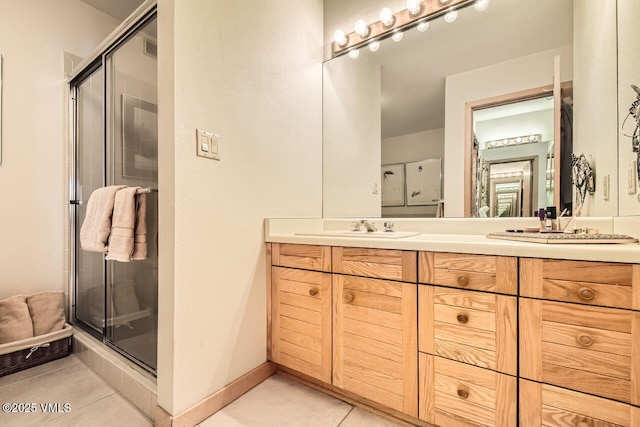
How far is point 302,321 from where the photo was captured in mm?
1296

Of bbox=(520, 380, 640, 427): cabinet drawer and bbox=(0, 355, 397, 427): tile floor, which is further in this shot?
bbox=(0, 355, 397, 427): tile floor

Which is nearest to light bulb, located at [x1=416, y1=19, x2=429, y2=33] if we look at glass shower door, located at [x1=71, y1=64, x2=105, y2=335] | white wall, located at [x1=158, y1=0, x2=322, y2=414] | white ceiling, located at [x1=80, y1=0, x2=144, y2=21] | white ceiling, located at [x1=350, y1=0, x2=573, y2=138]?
white ceiling, located at [x1=350, y1=0, x2=573, y2=138]

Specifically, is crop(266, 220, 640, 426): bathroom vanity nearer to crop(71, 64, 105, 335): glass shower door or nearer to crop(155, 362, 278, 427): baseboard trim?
crop(155, 362, 278, 427): baseboard trim

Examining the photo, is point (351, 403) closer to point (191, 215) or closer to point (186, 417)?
point (186, 417)

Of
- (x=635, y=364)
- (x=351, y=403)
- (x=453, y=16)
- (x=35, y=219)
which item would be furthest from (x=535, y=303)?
(x=35, y=219)

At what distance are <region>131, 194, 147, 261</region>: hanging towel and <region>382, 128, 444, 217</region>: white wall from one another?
1282mm

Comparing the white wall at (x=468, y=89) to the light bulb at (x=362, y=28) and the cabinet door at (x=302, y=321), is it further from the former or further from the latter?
the cabinet door at (x=302, y=321)

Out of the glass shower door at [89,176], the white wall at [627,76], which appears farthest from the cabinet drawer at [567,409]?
the glass shower door at [89,176]

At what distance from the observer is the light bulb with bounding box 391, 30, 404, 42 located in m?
1.61

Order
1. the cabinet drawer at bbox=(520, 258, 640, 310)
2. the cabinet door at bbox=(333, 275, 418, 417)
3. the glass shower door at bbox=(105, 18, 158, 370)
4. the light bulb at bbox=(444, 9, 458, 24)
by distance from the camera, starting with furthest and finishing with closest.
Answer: the light bulb at bbox=(444, 9, 458, 24) < the glass shower door at bbox=(105, 18, 158, 370) < the cabinet door at bbox=(333, 275, 418, 417) < the cabinet drawer at bbox=(520, 258, 640, 310)

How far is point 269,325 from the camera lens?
4.64ft

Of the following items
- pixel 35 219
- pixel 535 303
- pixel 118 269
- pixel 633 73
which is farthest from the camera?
pixel 35 219

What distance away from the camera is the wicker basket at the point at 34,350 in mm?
1387

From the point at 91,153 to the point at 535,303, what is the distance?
2.49 m
